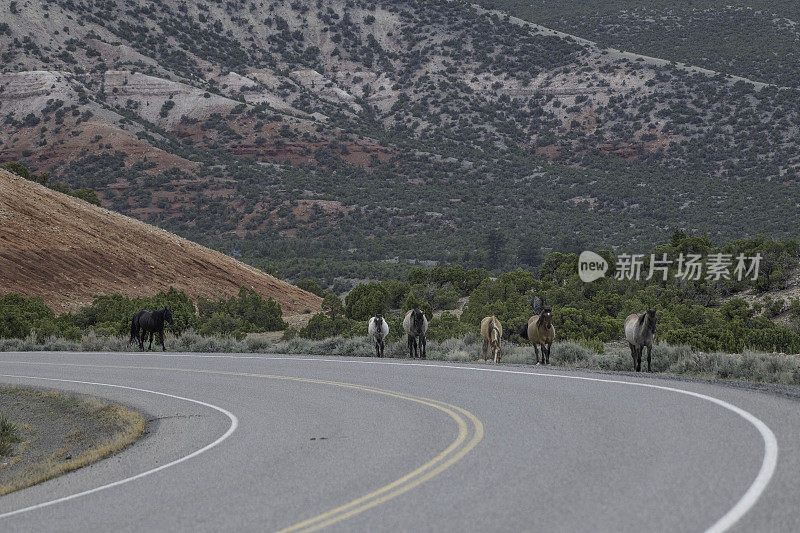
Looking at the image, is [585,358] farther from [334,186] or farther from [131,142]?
[131,142]

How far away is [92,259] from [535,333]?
34.2m

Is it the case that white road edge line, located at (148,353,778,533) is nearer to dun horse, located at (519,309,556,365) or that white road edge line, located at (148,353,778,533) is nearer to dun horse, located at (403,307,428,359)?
dun horse, located at (519,309,556,365)

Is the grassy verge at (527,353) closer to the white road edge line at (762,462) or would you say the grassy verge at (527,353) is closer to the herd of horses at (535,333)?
the herd of horses at (535,333)

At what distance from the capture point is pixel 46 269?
44656 millimetres

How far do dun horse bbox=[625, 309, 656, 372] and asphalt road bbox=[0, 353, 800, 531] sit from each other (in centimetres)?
185

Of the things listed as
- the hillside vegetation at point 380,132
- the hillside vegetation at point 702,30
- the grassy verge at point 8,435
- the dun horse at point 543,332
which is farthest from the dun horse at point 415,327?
the hillside vegetation at point 702,30

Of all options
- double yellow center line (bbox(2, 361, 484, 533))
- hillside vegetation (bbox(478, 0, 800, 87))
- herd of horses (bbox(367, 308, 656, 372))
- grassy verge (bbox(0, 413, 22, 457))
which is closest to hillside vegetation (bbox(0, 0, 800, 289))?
hillside vegetation (bbox(478, 0, 800, 87))

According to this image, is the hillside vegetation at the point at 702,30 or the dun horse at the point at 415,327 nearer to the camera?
the dun horse at the point at 415,327

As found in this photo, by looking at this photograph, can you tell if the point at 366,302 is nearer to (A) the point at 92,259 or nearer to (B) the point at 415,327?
(B) the point at 415,327

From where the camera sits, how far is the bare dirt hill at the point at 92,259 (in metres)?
44.0

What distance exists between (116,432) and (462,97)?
337 ft

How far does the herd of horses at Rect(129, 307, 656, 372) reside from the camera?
17.8 meters

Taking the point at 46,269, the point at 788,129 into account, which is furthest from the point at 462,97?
the point at 46,269

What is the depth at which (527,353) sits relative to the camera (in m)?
22.0
